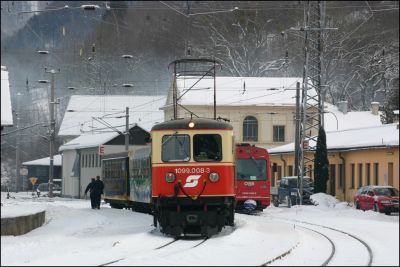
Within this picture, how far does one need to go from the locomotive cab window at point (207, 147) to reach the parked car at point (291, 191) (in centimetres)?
2016

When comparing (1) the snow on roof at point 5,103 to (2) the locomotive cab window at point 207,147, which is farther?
(2) the locomotive cab window at point 207,147

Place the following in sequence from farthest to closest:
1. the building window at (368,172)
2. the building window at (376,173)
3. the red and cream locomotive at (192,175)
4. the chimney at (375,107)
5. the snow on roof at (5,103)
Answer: the chimney at (375,107)
the building window at (368,172)
the building window at (376,173)
the red and cream locomotive at (192,175)
the snow on roof at (5,103)

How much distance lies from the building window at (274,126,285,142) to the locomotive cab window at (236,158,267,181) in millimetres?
40262

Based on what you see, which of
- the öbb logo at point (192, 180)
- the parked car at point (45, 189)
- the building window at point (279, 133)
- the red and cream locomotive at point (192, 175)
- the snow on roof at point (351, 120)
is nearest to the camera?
the red and cream locomotive at point (192, 175)

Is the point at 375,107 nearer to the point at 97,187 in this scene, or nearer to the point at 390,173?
the point at 390,173

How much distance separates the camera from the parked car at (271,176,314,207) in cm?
4550

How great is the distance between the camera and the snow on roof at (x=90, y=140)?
255 ft

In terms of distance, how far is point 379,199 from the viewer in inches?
1428

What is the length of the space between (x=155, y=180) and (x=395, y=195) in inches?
631

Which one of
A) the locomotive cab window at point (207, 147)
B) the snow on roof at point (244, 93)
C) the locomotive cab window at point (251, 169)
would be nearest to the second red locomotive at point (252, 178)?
the locomotive cab window at point (251, 169)

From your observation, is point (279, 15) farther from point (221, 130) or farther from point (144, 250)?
point (144, 250)

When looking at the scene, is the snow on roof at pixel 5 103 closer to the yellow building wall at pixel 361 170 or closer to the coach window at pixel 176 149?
the coach window at pixel 176 149

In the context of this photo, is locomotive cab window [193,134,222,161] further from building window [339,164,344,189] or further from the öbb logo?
building window [339,164,344,189]

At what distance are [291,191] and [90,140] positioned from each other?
3821 centimetres
